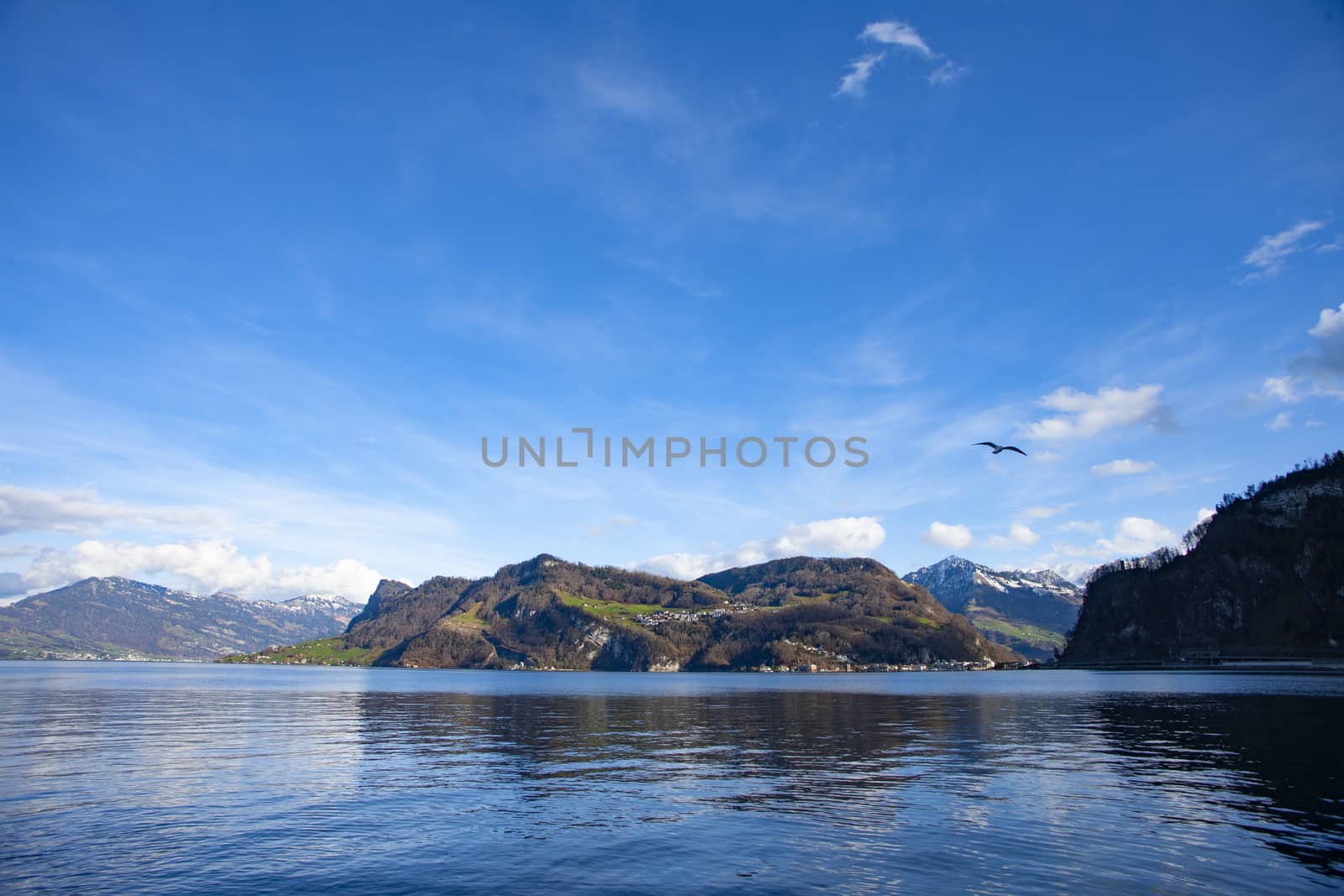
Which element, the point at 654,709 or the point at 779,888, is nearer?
the point at 779,888

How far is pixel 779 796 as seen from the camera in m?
43.8

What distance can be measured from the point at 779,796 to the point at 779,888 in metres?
17.0

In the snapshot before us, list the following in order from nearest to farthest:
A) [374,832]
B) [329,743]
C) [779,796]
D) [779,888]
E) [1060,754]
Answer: [779,888] → [374,832] → [779,796] → [1060,754] → [329,743]

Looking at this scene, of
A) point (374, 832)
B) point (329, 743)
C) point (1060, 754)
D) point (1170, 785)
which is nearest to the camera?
point (374, 832)

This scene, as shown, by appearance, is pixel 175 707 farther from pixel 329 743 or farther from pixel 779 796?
pixel 779 796

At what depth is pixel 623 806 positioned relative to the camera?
1630 inches

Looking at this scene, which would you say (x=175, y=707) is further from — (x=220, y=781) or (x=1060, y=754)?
(x=1060, y=754)

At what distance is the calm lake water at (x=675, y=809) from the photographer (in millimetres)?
29000

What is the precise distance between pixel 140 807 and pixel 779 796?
35266 mm

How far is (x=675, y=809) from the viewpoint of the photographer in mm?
40812

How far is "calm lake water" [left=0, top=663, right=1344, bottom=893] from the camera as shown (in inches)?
1142

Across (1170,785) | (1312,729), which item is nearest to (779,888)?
(1170,785)

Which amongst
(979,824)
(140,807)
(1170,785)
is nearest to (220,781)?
(140,807)

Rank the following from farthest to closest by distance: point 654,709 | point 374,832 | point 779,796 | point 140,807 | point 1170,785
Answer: point 654,709 → point 1170,785 → point 779,796 → point 140,807 → point 374,832
